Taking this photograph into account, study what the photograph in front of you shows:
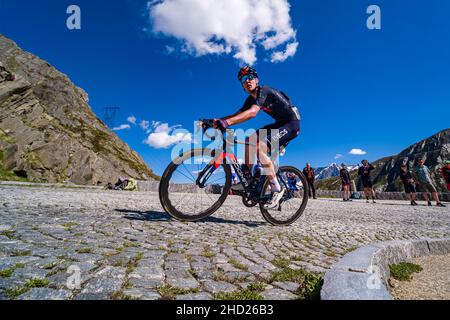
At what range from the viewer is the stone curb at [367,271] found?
186 centimetres

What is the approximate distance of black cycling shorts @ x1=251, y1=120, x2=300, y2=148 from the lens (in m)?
5.77

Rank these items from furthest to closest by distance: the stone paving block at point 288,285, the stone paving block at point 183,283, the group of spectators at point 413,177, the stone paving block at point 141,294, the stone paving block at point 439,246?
the group of spectators at point 413,177 → the stone paving block at point 439,246 → the stone paving block at point 288,285 → the stone paving block at point 183,283 → the stone paving block at point 141,294

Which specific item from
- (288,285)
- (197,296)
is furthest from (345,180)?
(197,296)

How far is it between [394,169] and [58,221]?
22611cm

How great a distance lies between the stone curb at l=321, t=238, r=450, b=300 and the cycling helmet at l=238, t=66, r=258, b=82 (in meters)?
3.75

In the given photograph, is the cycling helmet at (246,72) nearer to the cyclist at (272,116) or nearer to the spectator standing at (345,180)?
the cyclist at (272,116)

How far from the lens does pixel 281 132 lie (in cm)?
580

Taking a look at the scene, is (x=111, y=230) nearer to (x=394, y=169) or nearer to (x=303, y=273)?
(x=303, y=273)

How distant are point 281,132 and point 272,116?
0.41 meters

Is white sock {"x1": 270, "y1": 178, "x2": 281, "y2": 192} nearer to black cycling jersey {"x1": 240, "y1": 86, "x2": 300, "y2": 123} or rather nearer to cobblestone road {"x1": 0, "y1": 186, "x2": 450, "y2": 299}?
cobblestone road {"x1": 0, "y1": 186, "x2": 450, "y2": 299}

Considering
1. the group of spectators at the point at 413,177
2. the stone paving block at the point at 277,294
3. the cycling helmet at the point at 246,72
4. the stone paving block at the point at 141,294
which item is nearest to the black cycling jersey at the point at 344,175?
the group of spectators at the point at 413,177

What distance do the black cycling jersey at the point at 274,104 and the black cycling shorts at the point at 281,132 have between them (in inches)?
4.3

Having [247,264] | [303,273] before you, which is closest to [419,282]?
[303,273]

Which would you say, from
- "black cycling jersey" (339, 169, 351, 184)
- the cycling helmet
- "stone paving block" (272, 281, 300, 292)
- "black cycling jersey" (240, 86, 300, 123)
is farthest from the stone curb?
"black cycling jersey" (339, 169, 351, 184)
